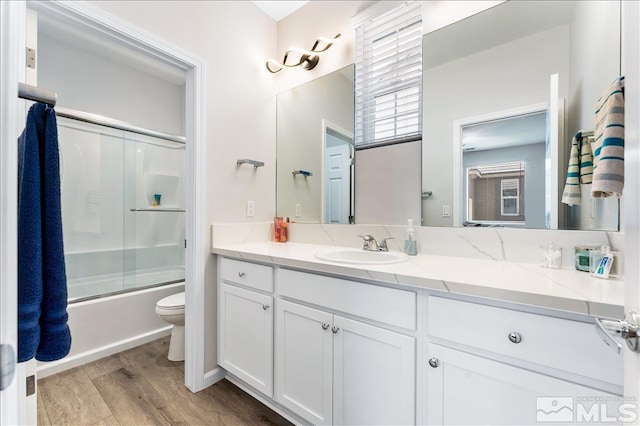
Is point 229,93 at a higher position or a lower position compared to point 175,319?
higher

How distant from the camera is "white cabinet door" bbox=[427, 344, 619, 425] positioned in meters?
0.76

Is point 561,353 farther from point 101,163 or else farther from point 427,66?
point 101,163

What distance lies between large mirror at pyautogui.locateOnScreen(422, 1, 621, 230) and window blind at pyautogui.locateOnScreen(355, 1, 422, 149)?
0.28 feet

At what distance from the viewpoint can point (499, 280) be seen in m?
0.94

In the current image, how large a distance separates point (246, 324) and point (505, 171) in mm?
1567

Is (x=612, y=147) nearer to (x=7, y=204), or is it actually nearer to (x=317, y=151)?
(x=7, y=204)

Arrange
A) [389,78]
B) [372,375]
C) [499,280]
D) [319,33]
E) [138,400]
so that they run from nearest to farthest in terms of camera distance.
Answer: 1. [499,280]
2. [372,375]
3. [138,400]
4. [389,78]
5. [319,33]

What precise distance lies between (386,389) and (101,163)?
297 cm

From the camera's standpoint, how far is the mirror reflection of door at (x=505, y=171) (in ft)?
4.25

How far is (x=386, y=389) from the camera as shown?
107cm

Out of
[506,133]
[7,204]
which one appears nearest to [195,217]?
[7,204]

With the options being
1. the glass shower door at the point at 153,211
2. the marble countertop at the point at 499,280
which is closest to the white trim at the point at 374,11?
the marble countertop at the point at 499,280

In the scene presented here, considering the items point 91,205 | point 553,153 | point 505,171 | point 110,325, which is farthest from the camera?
point 91,205

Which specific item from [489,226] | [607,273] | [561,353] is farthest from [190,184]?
[607,273]
